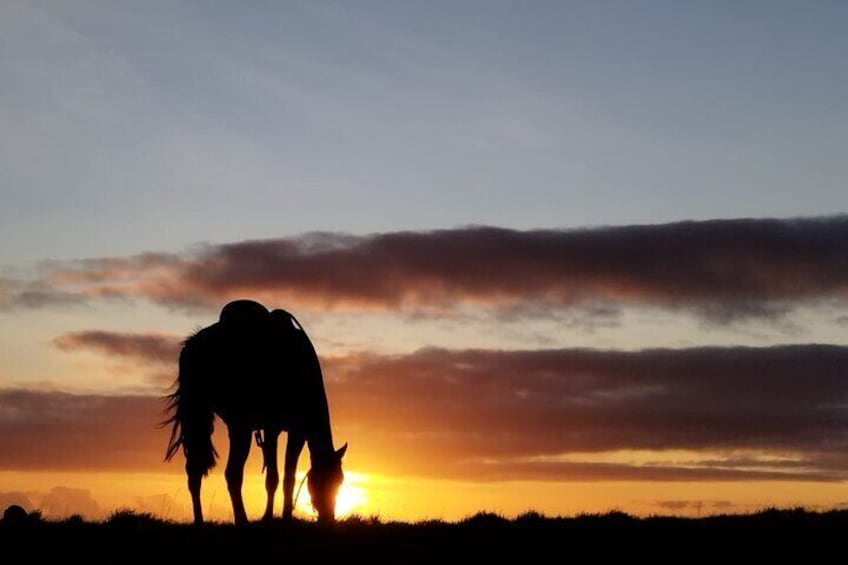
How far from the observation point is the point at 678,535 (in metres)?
19.0

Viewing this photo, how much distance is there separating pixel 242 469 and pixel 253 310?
10.8ft

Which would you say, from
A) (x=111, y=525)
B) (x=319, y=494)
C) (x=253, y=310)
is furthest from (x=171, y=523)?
(x=253, y=310)

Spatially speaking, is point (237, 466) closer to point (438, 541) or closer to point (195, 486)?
point (195, 486)

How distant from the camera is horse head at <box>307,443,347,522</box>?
883 inches

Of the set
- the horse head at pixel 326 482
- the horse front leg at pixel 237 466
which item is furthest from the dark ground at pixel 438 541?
the horse head at pixel 326 482

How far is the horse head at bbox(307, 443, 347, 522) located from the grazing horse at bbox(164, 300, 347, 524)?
0.06ft

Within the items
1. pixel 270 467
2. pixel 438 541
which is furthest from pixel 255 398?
pixel 438 541

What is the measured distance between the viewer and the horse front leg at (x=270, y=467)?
890 inches

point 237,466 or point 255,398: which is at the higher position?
point 255,398

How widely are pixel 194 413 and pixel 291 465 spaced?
7.86 feet

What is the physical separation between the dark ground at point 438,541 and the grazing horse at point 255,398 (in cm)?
244

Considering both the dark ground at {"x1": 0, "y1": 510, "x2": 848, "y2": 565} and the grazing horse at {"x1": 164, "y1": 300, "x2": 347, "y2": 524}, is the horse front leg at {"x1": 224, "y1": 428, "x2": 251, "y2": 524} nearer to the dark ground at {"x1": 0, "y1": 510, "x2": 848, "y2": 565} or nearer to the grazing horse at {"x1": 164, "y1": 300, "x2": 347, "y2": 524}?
the grazing horse at {"x1": 164, "y1": 300, "x2": 347, "y2": 524}

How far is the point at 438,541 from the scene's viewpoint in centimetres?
1809

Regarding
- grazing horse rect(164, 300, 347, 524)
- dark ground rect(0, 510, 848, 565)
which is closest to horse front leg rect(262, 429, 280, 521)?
grazing horse rect(164, 300, 347, 524)
